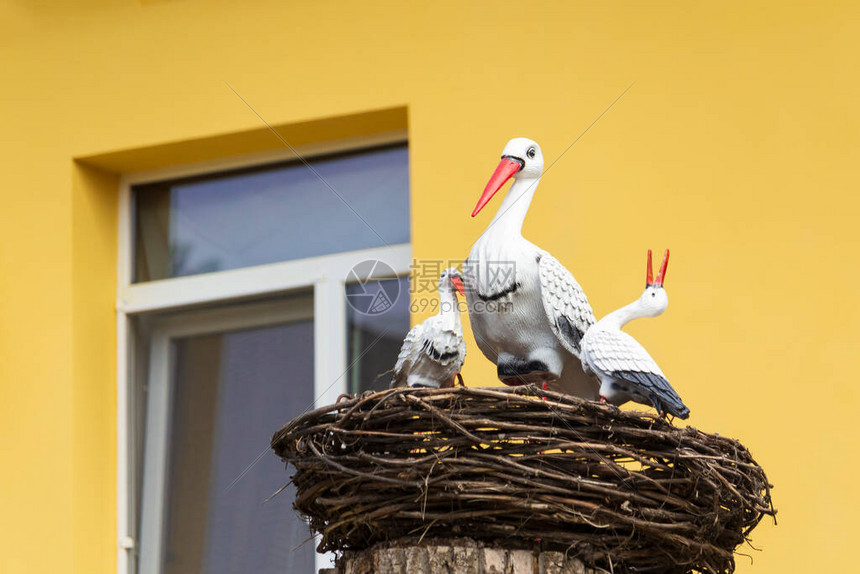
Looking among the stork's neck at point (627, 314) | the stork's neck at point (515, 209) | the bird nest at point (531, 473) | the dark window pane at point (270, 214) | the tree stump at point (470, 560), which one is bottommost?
the tree stump at point (470, 560)

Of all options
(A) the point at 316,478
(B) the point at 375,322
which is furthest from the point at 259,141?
(A) the point at 316,478

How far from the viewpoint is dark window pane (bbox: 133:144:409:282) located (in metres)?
3.82

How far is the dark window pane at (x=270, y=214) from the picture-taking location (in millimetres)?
3820

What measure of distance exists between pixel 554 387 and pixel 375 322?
109 centimetres

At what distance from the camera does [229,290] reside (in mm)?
3824

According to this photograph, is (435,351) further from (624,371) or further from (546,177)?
(546,177)

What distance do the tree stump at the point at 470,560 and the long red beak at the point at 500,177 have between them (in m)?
0.69

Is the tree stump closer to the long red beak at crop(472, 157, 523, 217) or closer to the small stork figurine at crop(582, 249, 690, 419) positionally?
the small stork figurine at crop(582, 249, 690, 419)

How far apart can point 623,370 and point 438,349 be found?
0.37 meters

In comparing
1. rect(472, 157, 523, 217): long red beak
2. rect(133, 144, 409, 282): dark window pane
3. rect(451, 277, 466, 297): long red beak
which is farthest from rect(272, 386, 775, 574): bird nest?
rect(133, 144, 409, 282): dark window pane

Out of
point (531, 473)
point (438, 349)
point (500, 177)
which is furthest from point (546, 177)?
point (531, 473)

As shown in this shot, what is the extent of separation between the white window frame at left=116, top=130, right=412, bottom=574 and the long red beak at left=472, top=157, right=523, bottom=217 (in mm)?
992

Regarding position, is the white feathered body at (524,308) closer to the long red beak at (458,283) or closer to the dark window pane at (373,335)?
the long red beak at (458,283)

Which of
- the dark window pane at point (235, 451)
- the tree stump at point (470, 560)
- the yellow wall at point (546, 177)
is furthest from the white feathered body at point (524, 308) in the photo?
the dark window pane at point (235, 451)
